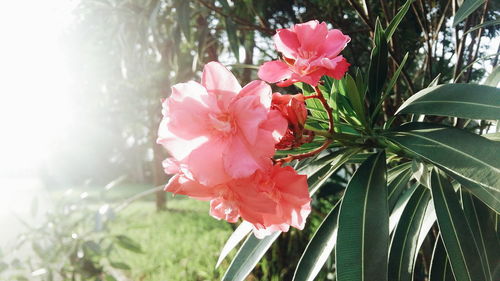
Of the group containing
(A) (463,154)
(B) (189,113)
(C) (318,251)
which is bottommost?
(C) (318,251)

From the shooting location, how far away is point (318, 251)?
2.82 feet

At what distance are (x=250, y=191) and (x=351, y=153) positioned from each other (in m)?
0.36

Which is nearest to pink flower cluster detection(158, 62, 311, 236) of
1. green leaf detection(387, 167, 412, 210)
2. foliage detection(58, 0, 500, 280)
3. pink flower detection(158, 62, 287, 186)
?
pink flower detection(158, 62, 287, 186)

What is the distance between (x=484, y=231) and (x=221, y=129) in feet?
1.99

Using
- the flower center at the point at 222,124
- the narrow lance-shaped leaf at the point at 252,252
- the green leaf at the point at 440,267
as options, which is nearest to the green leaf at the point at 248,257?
the narrow lance-shaped leaf at the point at 252,252

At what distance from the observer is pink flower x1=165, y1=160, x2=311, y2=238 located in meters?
0.52

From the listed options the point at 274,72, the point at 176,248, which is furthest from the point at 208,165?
the point at 176,248

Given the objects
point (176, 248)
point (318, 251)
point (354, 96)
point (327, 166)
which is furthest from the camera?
point (176, 248)

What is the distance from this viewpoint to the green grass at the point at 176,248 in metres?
2.81

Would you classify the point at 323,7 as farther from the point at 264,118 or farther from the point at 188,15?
the point at 264,118

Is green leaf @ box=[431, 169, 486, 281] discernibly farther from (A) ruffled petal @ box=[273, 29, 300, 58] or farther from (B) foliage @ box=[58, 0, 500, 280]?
(A) ruffled petal @ box=[273, 29, 300, 58]

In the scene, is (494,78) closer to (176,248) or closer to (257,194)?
(257,194)

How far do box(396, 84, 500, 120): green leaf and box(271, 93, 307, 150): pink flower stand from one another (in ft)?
0.86

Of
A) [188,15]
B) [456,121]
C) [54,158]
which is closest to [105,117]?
[54,158]
